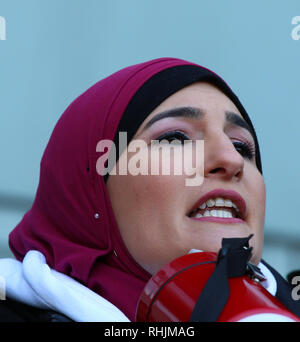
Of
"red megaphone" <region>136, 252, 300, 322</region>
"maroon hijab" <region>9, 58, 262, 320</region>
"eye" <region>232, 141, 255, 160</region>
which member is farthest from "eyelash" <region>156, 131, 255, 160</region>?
"red megaphone" <region>136, 252, 300, 322</region>

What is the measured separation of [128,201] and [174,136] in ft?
0.54

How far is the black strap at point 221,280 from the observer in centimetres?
71

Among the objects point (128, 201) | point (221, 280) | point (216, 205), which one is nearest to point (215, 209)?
point (216, 205)

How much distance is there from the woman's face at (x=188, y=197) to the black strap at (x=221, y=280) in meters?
0.18

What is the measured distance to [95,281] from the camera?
3.49 ft

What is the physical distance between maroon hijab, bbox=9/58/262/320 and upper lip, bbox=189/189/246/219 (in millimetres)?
180

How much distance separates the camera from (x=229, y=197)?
1.05 m

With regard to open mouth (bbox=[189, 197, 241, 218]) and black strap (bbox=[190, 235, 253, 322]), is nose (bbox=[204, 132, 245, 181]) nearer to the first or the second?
open mouth (bbox=[189, 197, 241, 218])

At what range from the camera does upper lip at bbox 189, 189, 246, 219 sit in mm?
1027

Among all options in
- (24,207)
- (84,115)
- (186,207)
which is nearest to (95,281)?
(186,207)

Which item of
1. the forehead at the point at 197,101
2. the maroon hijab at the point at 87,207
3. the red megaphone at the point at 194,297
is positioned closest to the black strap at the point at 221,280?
the red megaphone at the point at 194,297
